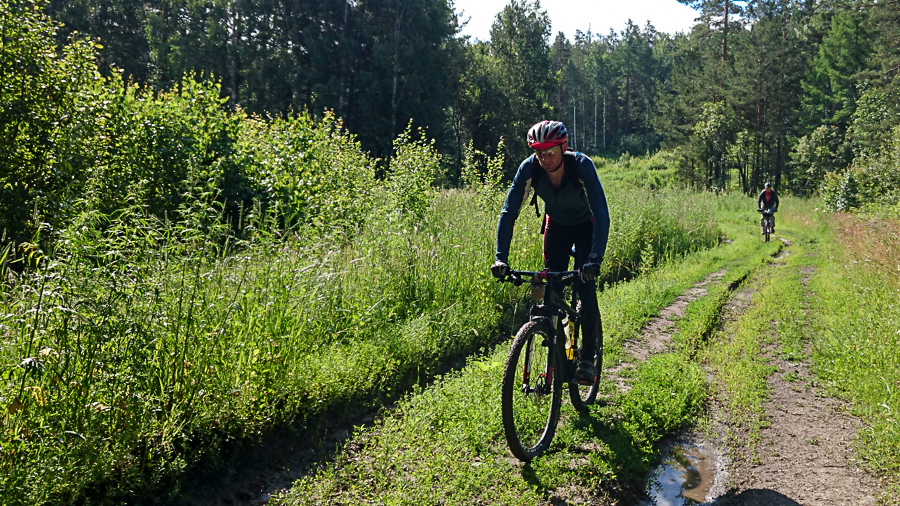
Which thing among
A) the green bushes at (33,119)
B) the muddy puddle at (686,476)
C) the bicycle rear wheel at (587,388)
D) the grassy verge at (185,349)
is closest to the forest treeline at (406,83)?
the green bushes at (33,119)

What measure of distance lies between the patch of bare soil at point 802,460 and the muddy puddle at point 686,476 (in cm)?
11

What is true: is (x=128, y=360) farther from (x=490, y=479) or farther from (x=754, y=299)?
(x=754, y=299)

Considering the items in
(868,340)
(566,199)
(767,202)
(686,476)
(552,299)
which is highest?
(566,199)

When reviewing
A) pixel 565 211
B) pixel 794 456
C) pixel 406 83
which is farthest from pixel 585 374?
pixel 406 83

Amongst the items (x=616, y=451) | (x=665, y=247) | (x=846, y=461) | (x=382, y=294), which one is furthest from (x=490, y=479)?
(x=665, y=247)

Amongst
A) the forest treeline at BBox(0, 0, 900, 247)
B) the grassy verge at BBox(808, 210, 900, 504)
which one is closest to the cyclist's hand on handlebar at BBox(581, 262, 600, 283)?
the grassy verge at BBox(808, 210, 900, 504)

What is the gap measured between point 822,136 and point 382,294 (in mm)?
50309

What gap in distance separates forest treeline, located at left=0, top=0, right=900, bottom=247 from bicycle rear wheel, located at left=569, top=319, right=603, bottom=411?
443 cm

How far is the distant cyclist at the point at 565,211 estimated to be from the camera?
13.8 ft

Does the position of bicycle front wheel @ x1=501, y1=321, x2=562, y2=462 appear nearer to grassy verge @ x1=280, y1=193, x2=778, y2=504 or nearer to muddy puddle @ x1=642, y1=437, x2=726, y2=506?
grassy verge @ x1=280, y1=193, x2=778, y2=504

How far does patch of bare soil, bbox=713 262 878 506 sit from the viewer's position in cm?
383

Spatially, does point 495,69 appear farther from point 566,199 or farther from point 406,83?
point 566,199

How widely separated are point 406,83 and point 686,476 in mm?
36476

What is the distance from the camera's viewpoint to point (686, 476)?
4242mm
